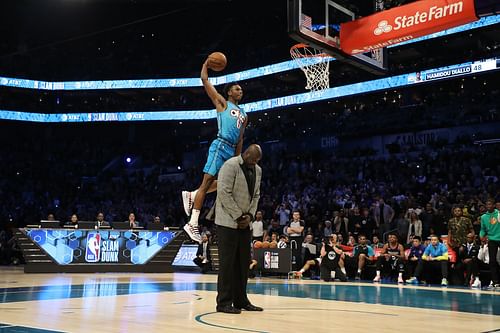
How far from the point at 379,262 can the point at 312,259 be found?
1766 millimetres

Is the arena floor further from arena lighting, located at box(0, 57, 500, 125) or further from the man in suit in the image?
arena lighting, located at box(0, 57, 500, 125)

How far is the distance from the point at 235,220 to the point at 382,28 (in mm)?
5227

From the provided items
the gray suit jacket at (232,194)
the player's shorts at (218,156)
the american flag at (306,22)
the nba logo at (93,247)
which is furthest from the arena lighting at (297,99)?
the gray suit jacket at (232,194)

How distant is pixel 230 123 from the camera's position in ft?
19.6

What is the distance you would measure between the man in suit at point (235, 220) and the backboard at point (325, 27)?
361 centimetres

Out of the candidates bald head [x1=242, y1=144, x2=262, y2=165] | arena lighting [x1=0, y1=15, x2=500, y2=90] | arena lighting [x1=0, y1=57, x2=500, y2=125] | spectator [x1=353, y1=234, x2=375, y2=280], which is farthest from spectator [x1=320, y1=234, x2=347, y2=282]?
arena lighting [x1=0, y1=15, x2=500, y2=90]

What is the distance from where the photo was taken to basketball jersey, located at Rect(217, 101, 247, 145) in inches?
236

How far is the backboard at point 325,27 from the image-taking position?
865 centimetres

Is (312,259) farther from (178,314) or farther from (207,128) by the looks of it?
(207,128)

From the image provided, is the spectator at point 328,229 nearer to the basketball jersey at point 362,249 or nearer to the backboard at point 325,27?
the basketball jersey at point 362,249

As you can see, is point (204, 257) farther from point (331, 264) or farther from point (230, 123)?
point (230, 123)

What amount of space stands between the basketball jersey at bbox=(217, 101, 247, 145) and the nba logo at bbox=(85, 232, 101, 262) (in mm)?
9007

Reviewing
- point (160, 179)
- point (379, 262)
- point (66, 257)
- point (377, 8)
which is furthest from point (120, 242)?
point (160, 179)

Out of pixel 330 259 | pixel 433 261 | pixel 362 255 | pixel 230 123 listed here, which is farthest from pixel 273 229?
pixel 230 123
